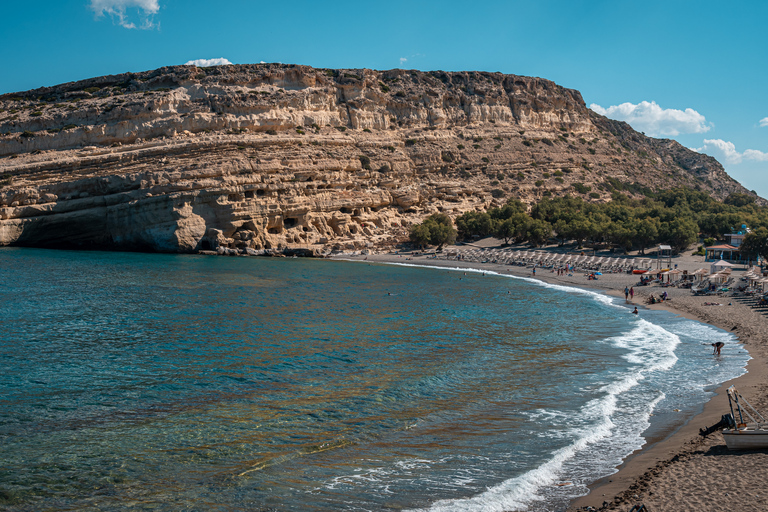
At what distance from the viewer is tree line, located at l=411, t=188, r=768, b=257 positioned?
185 ft

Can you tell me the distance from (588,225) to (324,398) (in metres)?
52.4

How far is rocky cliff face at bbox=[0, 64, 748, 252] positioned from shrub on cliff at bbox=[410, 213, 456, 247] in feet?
12.3

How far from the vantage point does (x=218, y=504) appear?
9.18 m

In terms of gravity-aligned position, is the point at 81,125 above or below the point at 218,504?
above

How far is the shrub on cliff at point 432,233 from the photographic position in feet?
214

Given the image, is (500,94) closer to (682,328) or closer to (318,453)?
(682,328)

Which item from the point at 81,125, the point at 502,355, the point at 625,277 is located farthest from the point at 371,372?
the point at 81,125

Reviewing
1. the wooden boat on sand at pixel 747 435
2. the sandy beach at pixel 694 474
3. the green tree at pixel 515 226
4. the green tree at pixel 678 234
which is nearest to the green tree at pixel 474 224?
the green tree at pixel 515 226

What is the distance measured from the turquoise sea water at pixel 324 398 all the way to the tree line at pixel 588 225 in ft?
94.0

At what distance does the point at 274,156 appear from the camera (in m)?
63.1

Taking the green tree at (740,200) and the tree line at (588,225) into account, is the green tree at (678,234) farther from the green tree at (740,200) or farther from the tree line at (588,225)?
the green tree at (740,200)

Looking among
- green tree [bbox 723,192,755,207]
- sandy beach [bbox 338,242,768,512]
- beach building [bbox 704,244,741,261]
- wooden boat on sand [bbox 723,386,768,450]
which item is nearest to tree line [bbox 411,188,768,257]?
beach building [bbox 704,244,741,261]

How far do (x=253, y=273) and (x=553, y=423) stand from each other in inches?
1356

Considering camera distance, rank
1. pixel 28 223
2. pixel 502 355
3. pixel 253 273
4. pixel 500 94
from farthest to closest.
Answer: pixel 500 94, pixel 28 223, pixel 253 273, pixel 502 355
